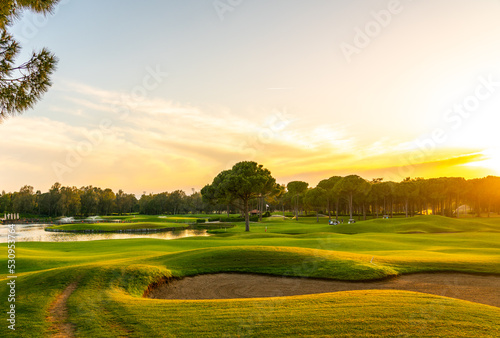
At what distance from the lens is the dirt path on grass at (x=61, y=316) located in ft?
30.8

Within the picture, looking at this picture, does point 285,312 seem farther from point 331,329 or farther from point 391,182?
point 391,182

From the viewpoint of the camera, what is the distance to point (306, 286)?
1722 cm

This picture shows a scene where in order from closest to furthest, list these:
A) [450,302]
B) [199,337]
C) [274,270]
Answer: [199,337]
[450,302]
[274,270]

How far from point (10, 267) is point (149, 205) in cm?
17623

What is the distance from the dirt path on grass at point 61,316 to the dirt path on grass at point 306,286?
13.7ft

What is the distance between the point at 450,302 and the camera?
11.7 m

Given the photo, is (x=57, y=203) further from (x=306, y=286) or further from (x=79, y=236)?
(x=306, y=286)

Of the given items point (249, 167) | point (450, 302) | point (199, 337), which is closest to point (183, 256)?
point (199, 337)

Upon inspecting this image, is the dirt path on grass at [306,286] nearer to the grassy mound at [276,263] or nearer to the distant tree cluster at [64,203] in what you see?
the grassy mound at [276,263]

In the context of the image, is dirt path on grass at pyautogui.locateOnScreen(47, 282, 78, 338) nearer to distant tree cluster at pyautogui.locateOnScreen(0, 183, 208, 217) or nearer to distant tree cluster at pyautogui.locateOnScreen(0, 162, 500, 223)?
distant tree cluster at pyautogui.locateOnScreen(0, 162, 500, 223)

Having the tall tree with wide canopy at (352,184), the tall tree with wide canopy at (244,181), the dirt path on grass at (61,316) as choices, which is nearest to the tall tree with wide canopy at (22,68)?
the dirt path on grass at (61,316)

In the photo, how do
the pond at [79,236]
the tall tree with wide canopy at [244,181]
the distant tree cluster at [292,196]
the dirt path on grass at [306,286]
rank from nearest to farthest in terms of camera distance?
the dirt path on grass at [306,286] < the pond at [79,236] < the tall tree with wide canopy at [244,181] < the distant tree cluster at [292,196]

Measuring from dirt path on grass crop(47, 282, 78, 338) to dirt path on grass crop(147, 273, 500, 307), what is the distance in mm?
4181

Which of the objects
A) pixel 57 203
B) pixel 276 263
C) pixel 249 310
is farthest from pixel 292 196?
pixel 57 203
